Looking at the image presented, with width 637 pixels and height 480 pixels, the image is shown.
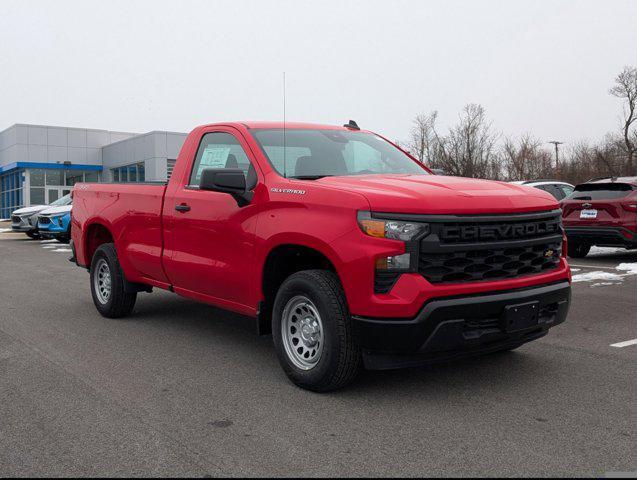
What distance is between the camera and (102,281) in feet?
24.3

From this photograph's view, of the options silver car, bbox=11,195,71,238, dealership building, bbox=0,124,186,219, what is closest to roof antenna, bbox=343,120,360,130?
silver car, bbox=11,195,71,238

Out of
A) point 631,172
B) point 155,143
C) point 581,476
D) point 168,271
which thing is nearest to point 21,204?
point 155,143

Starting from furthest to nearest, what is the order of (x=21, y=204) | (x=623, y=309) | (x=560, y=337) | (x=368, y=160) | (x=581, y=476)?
(x=21, y=204), (x=623, y=309), (x=560, y=337), (x=368, y=160), (x=581, y=476)

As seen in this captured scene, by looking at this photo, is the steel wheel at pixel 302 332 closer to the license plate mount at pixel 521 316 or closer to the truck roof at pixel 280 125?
the license plate mount at pixel 521 316

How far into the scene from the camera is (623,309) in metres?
7.52

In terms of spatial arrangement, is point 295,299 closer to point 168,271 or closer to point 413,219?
point 413,219

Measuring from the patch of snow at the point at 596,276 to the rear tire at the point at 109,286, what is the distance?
6440mm

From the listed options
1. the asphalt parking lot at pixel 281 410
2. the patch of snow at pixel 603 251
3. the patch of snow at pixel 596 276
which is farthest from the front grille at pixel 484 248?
the patch of snow at pixel 603 251

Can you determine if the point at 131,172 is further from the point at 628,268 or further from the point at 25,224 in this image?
Result: the point at 628,268

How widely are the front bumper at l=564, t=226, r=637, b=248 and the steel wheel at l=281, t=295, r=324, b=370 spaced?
8848 millimetres

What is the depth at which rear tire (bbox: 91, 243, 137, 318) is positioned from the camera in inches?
275

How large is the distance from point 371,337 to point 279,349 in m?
0.89

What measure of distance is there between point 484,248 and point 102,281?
184 inches

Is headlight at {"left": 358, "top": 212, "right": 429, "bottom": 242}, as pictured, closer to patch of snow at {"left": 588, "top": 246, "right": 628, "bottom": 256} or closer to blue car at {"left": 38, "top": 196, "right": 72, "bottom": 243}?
patch of snow at {"left": 588, "top": 246, "right": 628, "bottom": 256}
